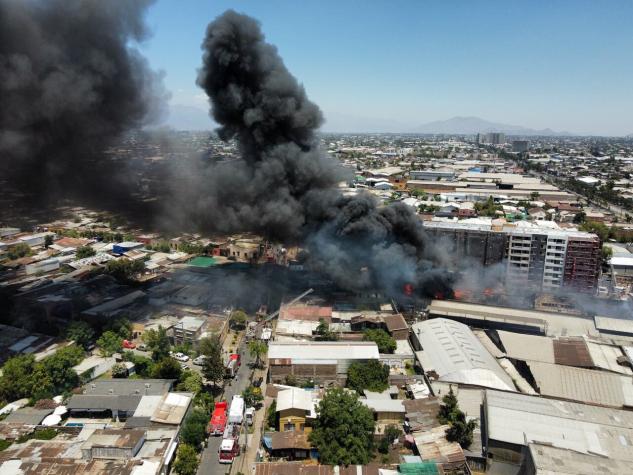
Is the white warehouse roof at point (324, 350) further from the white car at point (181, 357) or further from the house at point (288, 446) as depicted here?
the white car at point (181, 357)

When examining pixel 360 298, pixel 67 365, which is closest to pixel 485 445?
pixel 360 298

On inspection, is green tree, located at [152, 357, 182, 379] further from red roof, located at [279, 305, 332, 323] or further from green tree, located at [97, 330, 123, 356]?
red roof, located at [279, 305, 332, 323]

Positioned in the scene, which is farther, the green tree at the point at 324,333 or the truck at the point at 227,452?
the green tree at the point at 324,333

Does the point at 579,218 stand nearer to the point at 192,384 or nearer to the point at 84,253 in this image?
the point at 192,384

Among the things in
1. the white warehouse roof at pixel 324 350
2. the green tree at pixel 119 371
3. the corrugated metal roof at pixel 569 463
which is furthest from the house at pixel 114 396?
the corrugated metal roof at pixel 569 463

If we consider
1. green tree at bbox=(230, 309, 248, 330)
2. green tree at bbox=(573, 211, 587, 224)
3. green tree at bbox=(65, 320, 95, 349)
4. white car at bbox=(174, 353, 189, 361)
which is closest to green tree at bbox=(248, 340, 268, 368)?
green tree at bbox=(230, 309, 248, 330)
